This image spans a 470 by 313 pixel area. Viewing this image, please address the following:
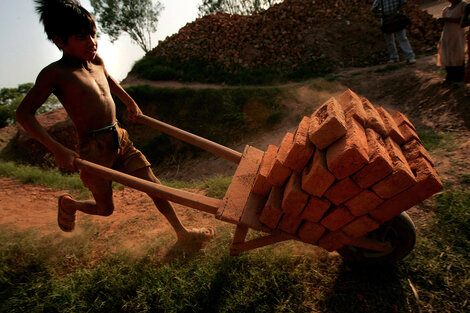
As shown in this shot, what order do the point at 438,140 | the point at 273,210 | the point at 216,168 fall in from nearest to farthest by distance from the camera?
1. the point at 273,210
2. the point at 438,140
3. the point at 216,168

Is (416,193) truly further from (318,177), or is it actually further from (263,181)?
(263,181)

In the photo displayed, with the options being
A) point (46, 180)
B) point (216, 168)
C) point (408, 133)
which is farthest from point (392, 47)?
point (46, 180)

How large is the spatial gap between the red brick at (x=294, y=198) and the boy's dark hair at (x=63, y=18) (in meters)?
2.03

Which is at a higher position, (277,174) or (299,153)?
(299,153)

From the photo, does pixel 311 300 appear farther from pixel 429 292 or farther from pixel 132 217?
pixel 132 217

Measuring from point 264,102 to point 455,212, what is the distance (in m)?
5.32

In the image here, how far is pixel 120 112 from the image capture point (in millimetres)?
8781

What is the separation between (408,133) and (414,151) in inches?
10.9

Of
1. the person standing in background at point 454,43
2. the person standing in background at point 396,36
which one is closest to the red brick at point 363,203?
the person standing in background at point 454,43

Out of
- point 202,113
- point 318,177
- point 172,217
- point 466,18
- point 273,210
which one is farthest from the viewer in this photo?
point 202,113

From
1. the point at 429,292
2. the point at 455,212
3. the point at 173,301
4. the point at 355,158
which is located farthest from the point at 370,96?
the point at 173,301

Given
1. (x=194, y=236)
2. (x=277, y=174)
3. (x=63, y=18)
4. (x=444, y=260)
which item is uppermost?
(x=63, y=18)

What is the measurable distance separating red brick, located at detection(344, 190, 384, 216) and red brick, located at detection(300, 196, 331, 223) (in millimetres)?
130

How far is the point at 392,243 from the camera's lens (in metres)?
2.05
